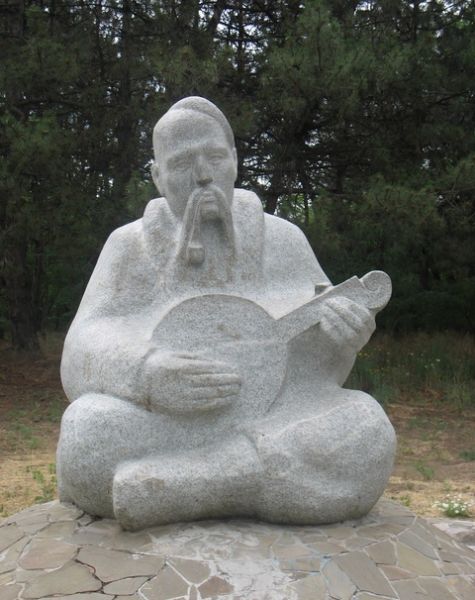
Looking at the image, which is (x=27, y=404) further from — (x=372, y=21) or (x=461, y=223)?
(x=372, y=21)

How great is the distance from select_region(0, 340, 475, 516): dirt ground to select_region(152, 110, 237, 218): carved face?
309 centimetres

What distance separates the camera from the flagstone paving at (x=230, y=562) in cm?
288

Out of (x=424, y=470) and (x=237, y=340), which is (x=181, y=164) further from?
(x=424, y=470)

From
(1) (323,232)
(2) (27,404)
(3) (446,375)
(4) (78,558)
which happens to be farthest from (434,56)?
(4) (78,558)

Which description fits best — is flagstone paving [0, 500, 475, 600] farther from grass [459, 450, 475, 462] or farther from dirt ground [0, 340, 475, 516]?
grass [459, 450, 475, 462]

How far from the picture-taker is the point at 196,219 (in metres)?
3.61

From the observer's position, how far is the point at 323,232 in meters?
8.77

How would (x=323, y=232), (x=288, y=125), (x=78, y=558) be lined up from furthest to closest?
1. (x=288, y=125)
2. (x=323, y=232)
3. (x=78, y=558)

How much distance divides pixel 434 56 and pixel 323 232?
9.86 ft

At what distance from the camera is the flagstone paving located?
2875mm

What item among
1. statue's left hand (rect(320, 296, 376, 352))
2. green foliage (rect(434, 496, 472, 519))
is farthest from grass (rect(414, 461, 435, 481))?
statue's left hand (rect(320, 296, 376, 352))

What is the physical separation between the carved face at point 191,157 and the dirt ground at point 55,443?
309cm

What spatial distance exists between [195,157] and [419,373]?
7.31 meters

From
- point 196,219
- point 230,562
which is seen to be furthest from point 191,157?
point 230,562
